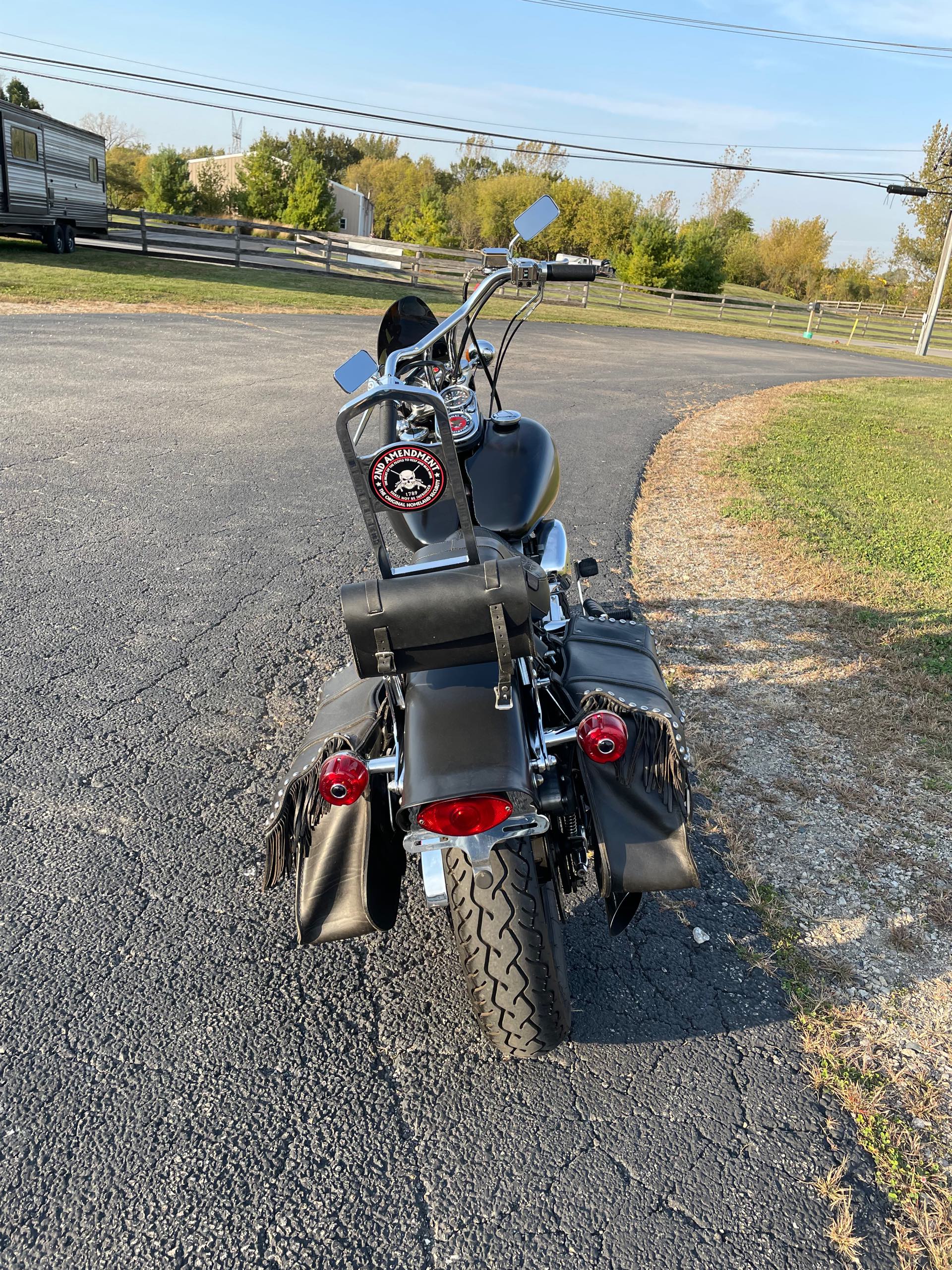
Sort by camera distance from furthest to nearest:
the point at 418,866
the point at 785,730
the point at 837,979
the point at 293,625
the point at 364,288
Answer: the point at 364,288 < the point at 293,625 < the point at 785,730 < the point at 418,866 < the point at 837,979

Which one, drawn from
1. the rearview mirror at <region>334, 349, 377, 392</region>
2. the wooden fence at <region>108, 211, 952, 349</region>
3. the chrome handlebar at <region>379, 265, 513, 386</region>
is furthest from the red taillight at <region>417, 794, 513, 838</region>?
the wooden fence at <region>108, 211, 952, 349</region>

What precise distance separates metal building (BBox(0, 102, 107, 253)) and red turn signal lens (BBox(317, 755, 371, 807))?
20.3 metres

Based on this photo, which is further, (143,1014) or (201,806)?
(201,806)

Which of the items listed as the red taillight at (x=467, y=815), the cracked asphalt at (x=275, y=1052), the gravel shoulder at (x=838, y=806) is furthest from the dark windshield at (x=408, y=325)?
the gravel shoulder at (x=838, y=806)

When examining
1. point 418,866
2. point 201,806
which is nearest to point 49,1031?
point 201,806

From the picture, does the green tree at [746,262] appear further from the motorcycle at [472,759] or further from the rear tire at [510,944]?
the rear tire at [510,944]

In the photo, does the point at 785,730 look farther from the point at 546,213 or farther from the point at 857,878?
the point at 546,213

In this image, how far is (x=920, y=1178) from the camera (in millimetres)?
1893

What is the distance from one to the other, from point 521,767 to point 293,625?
2683mm

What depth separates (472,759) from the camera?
1.83 metres

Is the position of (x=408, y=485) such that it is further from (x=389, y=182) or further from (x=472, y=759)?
(x=389, y=182)

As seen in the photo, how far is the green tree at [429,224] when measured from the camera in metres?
42.8

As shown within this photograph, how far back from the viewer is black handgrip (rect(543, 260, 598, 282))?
2932 millimetres

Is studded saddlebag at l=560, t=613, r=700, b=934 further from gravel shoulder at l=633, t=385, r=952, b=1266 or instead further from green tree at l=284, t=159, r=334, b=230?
green tree at l=284, t=159, r=334, b=230
